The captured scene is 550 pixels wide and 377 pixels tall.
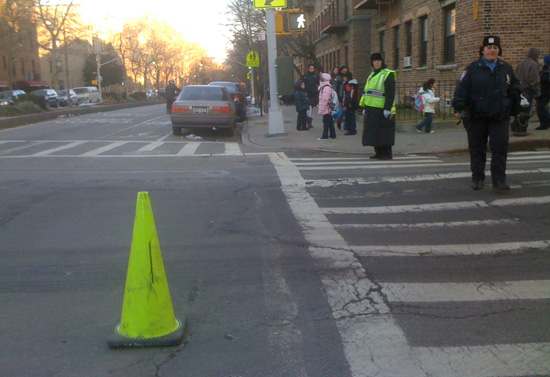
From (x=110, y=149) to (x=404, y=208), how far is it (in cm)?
898

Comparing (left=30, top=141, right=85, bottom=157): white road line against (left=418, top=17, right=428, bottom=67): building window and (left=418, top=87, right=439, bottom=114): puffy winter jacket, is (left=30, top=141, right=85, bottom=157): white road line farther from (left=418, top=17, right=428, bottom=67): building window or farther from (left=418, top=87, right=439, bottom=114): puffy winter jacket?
(left=418, top=17, right=428, bottom=67): building window

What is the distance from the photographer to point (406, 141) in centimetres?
1434

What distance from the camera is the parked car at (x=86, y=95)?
5937cm

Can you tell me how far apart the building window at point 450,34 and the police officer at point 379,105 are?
30.6 ft

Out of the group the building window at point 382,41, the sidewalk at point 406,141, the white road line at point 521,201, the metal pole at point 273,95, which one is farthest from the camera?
the building window at point 382,41

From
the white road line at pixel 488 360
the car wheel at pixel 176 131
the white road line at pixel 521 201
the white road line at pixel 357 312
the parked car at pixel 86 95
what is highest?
the parked car at pixel 86 95

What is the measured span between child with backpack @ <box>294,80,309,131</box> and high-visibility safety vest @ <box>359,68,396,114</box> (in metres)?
6.44

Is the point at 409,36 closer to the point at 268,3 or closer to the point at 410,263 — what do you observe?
the point at 268,3

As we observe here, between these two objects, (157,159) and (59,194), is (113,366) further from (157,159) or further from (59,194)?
(157,159)

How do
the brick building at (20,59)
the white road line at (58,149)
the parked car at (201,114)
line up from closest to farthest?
1. the white road line at (58,149)
2. the parked car at (201,114)
3. the brick building at (20,59)

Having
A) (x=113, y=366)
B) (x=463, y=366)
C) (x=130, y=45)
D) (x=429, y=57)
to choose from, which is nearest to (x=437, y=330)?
(x=463, y=366)

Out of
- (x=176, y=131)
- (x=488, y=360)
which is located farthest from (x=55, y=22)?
(x=488, y=360)

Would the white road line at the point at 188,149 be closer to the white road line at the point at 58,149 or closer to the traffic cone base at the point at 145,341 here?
the white road line at the point at 58,149

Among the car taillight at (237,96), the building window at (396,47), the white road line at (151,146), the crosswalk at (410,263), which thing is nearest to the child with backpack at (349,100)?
the white road line at (151,146)
